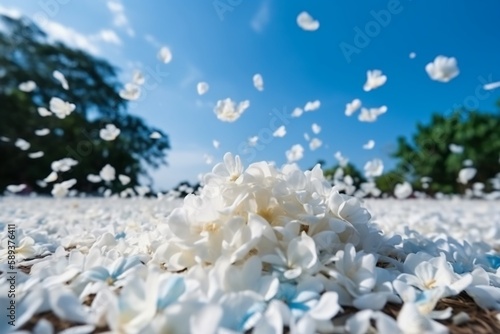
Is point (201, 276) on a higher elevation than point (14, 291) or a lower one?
higher

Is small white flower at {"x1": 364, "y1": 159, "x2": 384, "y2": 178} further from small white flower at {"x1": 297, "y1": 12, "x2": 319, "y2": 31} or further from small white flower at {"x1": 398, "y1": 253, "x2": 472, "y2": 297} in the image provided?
small white flower at {"x1": 398, "y1": 253, "x2": 472, "y2": 297}

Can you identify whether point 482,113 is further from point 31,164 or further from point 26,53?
point 26,53

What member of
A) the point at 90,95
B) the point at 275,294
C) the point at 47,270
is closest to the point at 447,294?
the point at 275,294

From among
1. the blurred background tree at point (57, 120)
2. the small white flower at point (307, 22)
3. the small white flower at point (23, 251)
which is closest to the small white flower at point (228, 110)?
the small white flower at point (307, 22)

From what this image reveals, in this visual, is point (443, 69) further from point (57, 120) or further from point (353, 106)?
point (57, 120)

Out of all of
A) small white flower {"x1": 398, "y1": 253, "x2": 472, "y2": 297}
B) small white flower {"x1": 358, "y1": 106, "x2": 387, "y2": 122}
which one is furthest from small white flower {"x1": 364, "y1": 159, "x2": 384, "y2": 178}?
small white flower {"x1": 398, "y1": 253, "x2": 472, "y2": 297}
